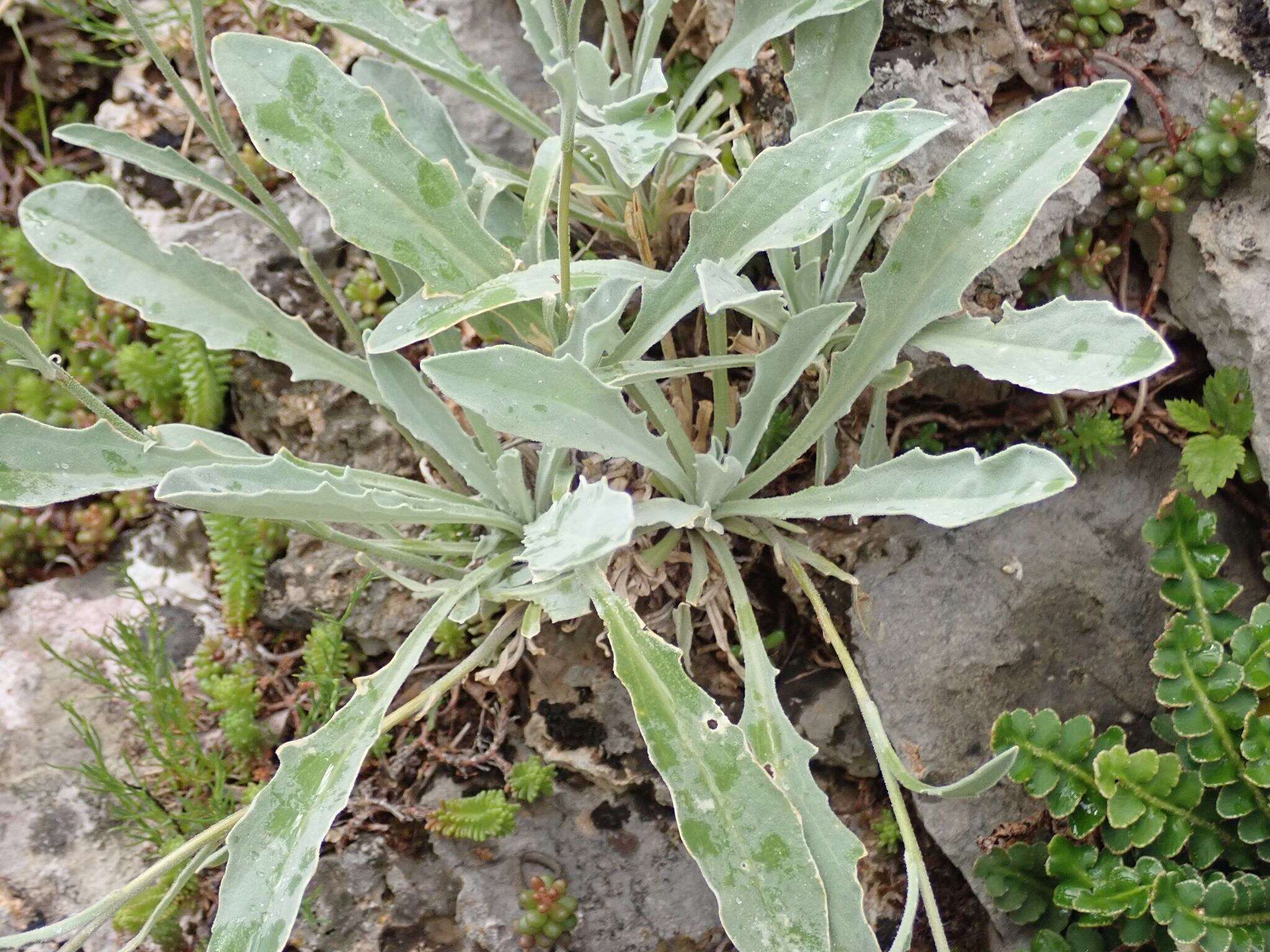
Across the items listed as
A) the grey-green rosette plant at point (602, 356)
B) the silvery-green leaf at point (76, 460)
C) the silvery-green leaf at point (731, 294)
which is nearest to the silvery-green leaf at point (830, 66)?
the grey-green rosette plant at point (602, 356)

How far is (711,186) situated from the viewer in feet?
4.70

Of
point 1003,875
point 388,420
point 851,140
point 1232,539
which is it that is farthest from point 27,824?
point 1232,539

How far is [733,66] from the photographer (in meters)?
1.49

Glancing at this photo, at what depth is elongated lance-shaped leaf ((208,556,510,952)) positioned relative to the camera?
112 cm

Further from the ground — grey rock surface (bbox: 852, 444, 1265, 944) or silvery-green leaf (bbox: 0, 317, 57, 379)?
silvery-green leaf (bbox: 0, 317, 57, 379)

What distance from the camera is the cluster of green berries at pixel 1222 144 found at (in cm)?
141

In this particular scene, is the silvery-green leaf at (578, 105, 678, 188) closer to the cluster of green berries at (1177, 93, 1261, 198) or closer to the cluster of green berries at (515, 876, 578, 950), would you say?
the cluster of green berries at (1177, 93, 1261, 198)

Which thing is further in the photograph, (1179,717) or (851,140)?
(1179,717)

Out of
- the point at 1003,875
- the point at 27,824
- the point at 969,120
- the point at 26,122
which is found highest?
the point at 969,120

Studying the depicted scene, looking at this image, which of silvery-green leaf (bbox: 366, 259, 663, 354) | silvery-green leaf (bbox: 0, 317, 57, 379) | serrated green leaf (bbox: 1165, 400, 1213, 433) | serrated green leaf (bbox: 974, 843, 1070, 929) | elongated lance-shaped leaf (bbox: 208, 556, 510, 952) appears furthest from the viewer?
serrated green leaf (bbox: 1165, 400, 1213, 433)

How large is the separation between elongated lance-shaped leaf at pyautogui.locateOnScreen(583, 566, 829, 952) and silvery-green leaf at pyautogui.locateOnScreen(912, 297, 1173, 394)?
21.4 inches

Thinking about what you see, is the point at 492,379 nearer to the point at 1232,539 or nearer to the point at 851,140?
the point at 851,140

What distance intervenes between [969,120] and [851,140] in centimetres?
33

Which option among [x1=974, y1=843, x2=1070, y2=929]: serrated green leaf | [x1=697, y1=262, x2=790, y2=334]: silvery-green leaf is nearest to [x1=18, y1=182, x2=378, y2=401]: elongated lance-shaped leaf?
[x1=697, y1=262, x2=790, y2=334]: silvery-green leaf
